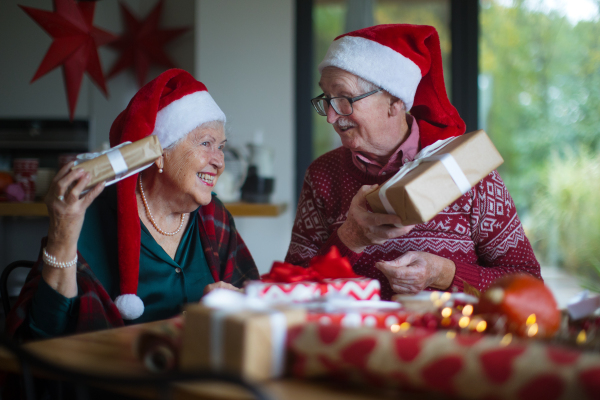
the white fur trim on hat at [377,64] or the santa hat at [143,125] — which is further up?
the white fur trim on hat at [377,64]

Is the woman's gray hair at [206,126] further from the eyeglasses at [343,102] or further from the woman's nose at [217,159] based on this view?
the eyeglasses at [343,102]

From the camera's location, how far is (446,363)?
55 centimetres

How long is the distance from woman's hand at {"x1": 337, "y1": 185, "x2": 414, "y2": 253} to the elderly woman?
335 mm

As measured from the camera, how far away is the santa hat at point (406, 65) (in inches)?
57.2

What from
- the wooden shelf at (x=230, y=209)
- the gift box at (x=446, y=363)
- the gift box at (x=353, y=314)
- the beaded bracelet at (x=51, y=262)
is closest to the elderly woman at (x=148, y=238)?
the beaded bracelet at (x=51, y=262)

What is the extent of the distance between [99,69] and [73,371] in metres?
3.08

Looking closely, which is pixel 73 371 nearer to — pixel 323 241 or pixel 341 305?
pixel 341 305

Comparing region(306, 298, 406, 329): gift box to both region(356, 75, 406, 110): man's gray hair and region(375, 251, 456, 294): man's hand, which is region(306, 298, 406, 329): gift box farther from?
region(356, 75, 406, 110): man's gray hair

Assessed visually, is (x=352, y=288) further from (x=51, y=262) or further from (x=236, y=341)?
(x=51, y=262)

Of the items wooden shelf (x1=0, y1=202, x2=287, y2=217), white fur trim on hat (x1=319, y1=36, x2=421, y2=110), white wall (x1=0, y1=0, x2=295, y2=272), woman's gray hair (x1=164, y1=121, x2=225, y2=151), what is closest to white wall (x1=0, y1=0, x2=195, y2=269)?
white wall (x1=0, y1=0, x2=295, y2=272)

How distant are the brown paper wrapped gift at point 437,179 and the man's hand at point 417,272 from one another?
146mm

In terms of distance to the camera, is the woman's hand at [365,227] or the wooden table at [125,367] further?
the woman's hand at [365,227]

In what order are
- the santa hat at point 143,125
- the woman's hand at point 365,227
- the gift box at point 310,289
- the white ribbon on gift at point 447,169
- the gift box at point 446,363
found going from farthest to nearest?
1. the santa hat at point 143,125
2. the woman's hand at point 365,227
3. the white ribbon on gift at point 447,169
4. the gift box at point 310,289
5. the gift box at point 446,363

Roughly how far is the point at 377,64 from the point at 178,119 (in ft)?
1.93
